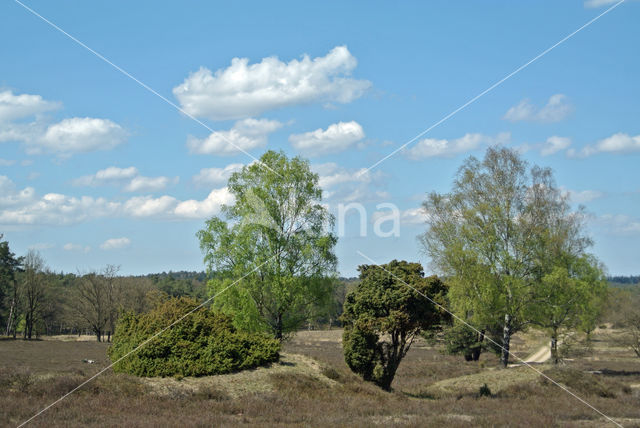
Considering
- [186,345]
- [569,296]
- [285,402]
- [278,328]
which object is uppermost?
[569,296]

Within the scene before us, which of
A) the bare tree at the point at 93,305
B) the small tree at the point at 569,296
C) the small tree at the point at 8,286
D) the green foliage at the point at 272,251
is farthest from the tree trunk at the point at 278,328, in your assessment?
the small tree at the point at 8,286

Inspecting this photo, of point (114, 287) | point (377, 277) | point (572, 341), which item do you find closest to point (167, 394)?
point (377, 277)

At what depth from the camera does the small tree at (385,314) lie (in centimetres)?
2355

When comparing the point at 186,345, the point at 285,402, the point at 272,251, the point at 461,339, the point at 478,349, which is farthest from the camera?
the point at 478,349

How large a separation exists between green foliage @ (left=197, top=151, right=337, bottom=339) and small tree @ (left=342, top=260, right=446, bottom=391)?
5.52 metres

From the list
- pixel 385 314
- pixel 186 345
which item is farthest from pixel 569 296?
pixel 186 345

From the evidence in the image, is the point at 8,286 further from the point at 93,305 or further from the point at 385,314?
the point at 385,314

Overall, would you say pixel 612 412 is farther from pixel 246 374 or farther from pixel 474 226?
pixel 474 226

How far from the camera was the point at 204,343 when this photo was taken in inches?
866

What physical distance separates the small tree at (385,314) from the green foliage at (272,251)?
5.52m

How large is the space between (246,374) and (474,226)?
22.1 metres

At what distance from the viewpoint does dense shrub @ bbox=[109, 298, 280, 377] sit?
2106 cm

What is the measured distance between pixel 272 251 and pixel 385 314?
27.9 feet

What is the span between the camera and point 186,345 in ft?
70.6
